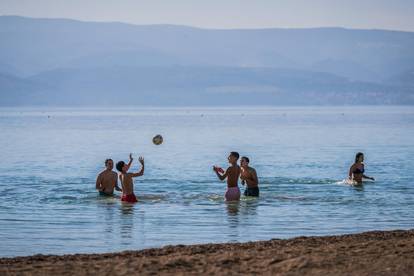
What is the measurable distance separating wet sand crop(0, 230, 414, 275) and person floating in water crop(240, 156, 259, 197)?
28.1 ft

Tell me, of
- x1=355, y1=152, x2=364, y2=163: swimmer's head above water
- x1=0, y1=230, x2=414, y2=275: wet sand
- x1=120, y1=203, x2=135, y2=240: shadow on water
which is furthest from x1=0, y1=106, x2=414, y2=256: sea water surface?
x1=0, y1=230, x2=414, y2=275: wet sand

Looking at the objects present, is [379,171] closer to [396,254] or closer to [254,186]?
[254,186]

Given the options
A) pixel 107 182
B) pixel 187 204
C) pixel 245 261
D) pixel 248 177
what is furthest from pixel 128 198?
pixel 245 261

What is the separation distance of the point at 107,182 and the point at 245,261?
11.6 metres

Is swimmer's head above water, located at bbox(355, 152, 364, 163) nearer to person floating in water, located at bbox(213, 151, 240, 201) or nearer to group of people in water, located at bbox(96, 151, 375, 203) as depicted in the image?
group of people in water, located at bbox(96, 151, 375, 203)

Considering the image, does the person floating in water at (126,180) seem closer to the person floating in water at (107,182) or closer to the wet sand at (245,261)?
the person floating in water at (107,182)

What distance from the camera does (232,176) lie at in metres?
21.8

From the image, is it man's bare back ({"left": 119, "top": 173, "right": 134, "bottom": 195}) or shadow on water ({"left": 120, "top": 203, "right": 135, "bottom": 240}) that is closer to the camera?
shadow on water ({"left": 120, "top": 203, "right": 135, "bottom": 240})

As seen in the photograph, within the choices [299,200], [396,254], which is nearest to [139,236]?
[396,254]

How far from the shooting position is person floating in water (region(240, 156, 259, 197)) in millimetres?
22625

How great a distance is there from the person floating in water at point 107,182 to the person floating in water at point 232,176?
262 cm

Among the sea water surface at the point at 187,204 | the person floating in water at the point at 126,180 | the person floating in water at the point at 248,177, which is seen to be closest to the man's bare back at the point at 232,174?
the sea water surface at the point at 187,204

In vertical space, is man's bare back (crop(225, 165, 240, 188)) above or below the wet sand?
above

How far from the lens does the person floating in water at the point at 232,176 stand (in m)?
21.3
